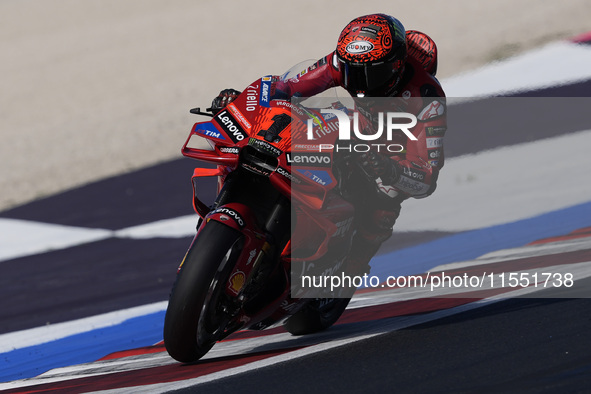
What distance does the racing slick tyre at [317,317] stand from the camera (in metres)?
4.98

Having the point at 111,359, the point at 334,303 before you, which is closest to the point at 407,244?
the point at 334,303

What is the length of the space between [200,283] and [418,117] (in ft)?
5.44

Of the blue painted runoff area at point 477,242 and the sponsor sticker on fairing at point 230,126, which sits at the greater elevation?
the sponsor sticker on fairing at point 230,126

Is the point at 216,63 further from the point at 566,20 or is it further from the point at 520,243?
the point at 520,243

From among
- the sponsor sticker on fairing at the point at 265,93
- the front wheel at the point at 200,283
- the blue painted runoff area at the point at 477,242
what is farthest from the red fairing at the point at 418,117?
the blue painted runoff area at the point at 477,242

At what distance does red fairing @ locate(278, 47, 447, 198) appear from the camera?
4480 millimetres

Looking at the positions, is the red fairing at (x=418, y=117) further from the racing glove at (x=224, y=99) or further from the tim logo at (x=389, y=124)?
the racing glove at (x=224, y=99)

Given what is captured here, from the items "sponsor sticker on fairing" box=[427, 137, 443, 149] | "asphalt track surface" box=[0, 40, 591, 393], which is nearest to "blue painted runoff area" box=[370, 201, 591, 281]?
"asphalt track surface" box=[0, 40, 591, 393]

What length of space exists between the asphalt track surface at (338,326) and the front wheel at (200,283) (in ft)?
0.96

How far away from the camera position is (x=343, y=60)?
14.6 feet

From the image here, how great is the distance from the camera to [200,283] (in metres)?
3.77

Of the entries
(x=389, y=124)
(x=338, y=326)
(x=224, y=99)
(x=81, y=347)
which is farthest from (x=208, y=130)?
(x=81, y=347)

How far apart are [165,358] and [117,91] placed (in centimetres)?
936

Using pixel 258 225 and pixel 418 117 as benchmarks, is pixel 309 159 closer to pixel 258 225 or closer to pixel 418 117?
pixel 258 225
